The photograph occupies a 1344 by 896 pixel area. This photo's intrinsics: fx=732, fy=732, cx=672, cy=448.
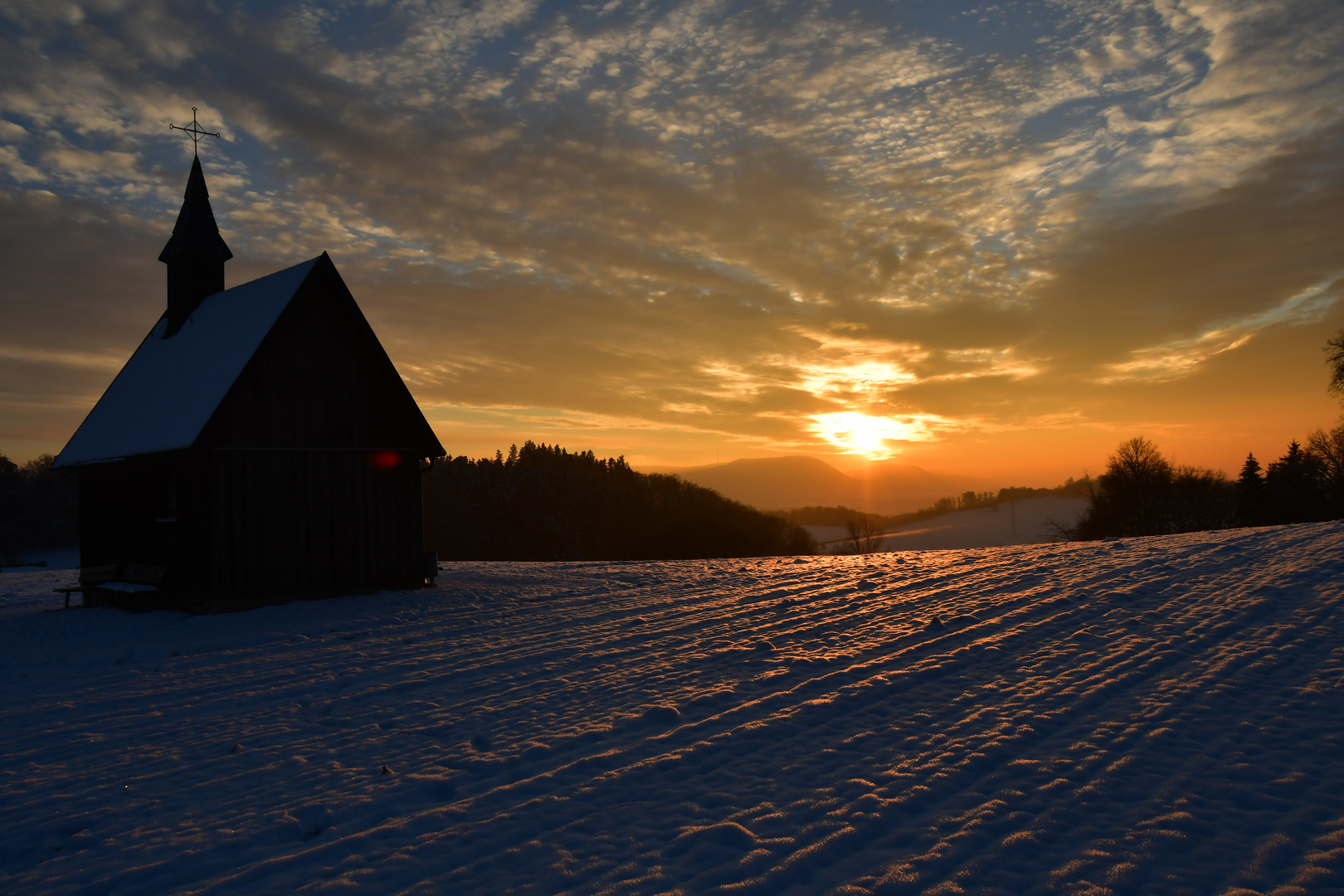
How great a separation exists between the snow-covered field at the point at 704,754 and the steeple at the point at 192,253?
11.7 m

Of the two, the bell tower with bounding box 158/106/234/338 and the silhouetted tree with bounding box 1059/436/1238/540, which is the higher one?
the bell tower with bounding box 158/106/234/338

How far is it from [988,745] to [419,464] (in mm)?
16355

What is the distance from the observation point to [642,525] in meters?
70.8

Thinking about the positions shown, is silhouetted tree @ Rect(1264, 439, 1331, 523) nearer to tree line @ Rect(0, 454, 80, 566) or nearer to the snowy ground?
the snowy ground

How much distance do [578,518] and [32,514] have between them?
147 feet

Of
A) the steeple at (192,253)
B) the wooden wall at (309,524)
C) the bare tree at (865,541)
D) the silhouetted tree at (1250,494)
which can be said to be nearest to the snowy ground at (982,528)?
the bare tree at (865,541)

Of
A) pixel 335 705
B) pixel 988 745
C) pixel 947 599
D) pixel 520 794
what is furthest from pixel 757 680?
pixel 947 599

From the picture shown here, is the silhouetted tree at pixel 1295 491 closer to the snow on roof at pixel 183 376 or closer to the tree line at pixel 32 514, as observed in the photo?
the snow on roof at pixel 183 376

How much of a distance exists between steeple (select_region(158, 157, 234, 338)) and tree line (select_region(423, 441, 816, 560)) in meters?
38.3

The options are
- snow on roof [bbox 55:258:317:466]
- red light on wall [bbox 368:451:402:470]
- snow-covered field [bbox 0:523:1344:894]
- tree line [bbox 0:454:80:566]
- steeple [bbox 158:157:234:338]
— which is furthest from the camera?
tree line [bbox 0:454:80:566]

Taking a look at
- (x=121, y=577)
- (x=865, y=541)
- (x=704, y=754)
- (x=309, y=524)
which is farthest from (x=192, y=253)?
(x=865, y=541)

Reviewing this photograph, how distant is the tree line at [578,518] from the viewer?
61406 mm

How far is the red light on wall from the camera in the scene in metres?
18.6

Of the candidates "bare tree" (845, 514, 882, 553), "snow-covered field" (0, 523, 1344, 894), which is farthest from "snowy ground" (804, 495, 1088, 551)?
"snow-covered field" (0, 523, 1344, 894)
